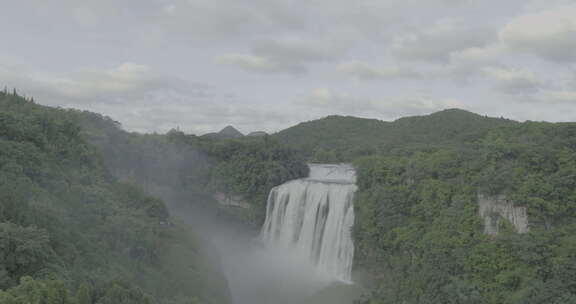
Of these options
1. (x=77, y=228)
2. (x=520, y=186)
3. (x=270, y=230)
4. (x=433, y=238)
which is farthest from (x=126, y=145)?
(x=520, y=186)

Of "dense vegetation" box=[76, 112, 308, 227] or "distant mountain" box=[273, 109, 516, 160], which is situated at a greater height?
"distant mountain" box=[273, 109, 516, 160]

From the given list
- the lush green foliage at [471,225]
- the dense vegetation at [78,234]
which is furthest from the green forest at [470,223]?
the dense vegetation at [78,234]

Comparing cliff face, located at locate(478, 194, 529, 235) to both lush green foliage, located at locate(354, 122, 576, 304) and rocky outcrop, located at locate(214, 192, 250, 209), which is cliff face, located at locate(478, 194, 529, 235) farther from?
rocky outcrop, located at locate(214, 192, 250, 209)

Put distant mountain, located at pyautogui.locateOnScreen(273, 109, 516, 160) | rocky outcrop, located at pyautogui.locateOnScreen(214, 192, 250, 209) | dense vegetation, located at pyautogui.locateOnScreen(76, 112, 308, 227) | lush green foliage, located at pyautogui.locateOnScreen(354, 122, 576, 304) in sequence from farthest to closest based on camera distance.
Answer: distant mountain, located at pyautogui.locateOnScreen(273, 109, 516, 160) < rocky outcrop, located at pyautogui.locateOnScreen(214, 192, 250, 209) < dense vegetation, located at pyautogui.locateOnScreen(76, 112, 308, 227) < lush green foliage, located at pyautogui.locateOnScreen(354, 122, 576, 304)

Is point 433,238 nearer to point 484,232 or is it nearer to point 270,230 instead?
point 484,232

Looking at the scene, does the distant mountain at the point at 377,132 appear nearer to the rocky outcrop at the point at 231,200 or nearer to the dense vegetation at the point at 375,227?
the rocky outcrop at the point at 231,200


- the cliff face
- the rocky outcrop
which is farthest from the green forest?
the rocky outcrop
